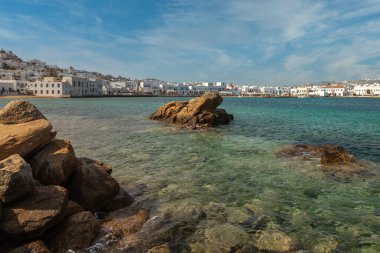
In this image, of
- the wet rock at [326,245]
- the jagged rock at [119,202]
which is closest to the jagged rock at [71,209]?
the jagged rock at [119,202]

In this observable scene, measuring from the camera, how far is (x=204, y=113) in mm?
39000

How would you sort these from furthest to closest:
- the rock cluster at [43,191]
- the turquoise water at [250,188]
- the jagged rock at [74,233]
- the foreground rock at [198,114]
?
the foreground rock at [198,114], the turquoise water at [250,188], the jagged rock at [74,233], the rock cluster at [43,191]

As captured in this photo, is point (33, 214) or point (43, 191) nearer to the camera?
point (33, 214)

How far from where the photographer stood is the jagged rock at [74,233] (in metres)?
8.00

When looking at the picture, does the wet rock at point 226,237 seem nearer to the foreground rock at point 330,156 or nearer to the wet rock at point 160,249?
the wet rock at point 160,249

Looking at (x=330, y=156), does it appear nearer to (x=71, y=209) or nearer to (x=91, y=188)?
(x=91, y=188)

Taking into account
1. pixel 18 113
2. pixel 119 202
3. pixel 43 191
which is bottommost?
pixel 119 202

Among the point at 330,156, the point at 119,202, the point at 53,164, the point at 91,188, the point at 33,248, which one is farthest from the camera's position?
the point at 330,156

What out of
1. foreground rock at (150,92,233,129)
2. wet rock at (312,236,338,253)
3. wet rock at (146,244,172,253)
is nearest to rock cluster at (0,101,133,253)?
wet rock at (146,244,172,253)

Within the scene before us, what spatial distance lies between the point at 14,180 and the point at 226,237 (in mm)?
5797

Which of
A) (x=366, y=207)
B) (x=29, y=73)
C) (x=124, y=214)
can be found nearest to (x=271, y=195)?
(x=366, y=207)

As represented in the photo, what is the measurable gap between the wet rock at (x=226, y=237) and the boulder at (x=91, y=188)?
149 inches

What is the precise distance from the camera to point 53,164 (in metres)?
9.85

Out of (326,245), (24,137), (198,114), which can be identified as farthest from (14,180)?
(198,114)
